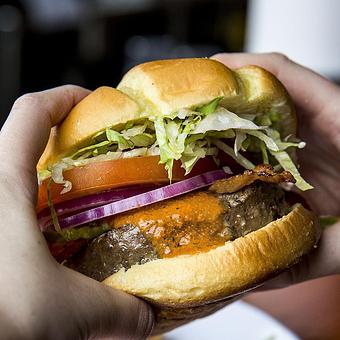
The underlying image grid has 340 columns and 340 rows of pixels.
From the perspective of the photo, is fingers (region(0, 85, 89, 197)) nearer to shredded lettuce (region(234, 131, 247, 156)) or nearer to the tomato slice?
the tomato slice

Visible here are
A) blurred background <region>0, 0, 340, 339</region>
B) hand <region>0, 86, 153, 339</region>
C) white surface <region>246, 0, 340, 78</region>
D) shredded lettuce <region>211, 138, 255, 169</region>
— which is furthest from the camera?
blurred background <region>0, 0, 340, 339</region>

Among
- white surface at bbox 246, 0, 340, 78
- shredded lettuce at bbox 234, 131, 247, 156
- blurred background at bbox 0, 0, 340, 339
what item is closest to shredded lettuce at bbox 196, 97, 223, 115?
shredded lettuce at bbox 234, 131, 247, 156

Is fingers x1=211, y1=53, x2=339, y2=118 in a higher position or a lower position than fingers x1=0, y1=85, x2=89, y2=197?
lower

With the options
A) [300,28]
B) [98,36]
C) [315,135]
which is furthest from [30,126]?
[98,36]

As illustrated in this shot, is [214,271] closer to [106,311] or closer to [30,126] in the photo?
[106,311]

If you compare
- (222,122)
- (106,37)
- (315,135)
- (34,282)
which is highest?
(222,122)

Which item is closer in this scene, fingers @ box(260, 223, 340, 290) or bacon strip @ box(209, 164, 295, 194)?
bacon strip @ box(209, 164, 295, 194)
